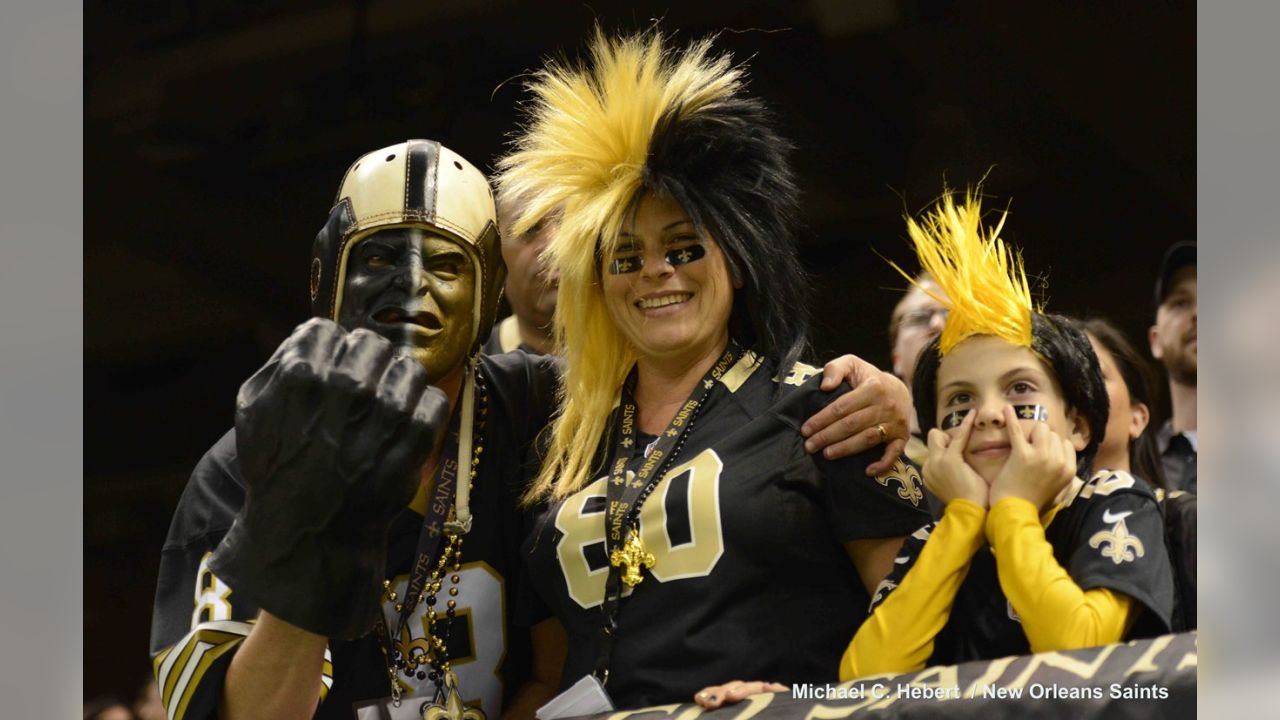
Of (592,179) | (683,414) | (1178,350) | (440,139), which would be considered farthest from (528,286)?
(1178,350)

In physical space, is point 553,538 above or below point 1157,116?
below

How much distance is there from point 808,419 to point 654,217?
344 millimetres

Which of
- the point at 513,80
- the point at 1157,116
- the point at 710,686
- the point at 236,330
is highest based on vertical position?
the point at 513,80

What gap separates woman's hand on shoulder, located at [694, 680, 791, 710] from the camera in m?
2.12

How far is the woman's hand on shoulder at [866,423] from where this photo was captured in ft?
7.19

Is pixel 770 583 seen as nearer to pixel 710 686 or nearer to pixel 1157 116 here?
pixel 710 686

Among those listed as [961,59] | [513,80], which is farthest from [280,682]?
[961,59]

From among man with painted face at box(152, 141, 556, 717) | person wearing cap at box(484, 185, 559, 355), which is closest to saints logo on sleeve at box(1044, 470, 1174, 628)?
man with painted face at box(152, 141, 556, 717)

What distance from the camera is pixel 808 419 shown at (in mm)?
2256

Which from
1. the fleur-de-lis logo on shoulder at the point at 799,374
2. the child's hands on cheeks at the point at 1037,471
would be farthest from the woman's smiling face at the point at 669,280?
the child's hands on cheeks at the point at 1037,471

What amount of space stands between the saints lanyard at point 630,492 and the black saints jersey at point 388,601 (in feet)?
0.80

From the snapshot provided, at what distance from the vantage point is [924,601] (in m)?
2.10

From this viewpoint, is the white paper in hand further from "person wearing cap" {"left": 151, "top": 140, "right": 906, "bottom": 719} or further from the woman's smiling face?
the woman's smiling face

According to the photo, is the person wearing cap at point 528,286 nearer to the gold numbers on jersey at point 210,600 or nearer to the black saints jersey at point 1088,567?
the gold numbers on jersey at point 210,600
